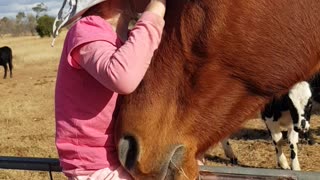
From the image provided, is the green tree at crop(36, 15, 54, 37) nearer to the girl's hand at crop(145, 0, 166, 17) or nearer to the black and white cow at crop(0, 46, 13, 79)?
the black and white cow at crop(0, 46, 13, 79)

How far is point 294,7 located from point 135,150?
2.53ft

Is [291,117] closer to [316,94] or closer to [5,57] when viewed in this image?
[316,94]

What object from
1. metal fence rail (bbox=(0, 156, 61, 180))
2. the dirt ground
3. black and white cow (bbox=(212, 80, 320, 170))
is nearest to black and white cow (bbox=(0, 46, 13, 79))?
the dirt ground

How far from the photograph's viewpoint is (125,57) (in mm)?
1718

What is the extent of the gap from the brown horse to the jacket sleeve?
0.11m

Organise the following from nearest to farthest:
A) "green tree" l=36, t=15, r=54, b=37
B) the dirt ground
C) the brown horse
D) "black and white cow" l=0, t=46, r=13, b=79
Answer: the brown horse, the dirt ground, "black and white cow" l=0, t=46, r=13, b=79, "green tree" l=36, t=15, r=54, b=37

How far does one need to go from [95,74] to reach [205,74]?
42cm

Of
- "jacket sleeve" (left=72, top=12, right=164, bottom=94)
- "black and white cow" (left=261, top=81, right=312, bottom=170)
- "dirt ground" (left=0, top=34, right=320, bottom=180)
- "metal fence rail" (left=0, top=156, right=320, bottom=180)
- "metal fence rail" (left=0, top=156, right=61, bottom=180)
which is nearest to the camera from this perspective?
"jacket sleeve" (left=72, top=12, right=164, bottom=94)

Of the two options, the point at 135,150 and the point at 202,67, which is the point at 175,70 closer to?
the point at 202,67

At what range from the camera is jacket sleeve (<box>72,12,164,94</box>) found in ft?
5.63

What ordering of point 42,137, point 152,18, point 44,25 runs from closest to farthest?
point 152,18, point 42,137, point 44,25

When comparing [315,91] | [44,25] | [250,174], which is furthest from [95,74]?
[44,25]

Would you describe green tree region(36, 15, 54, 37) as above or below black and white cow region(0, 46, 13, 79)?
below

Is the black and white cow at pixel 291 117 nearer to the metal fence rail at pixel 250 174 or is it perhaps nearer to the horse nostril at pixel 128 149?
the metal fence rail at pixel 250 174
